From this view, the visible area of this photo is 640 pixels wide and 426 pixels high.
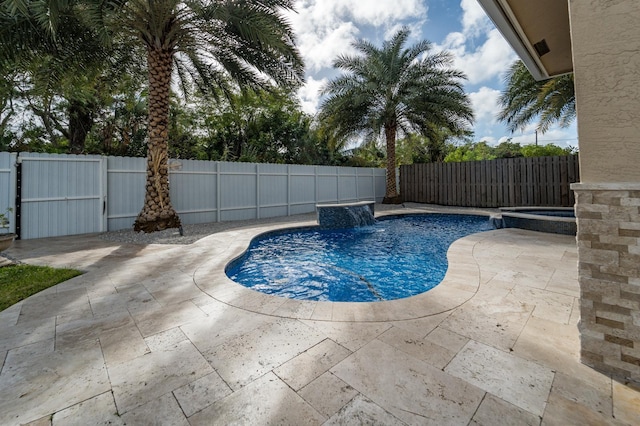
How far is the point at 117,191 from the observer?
7.91 m

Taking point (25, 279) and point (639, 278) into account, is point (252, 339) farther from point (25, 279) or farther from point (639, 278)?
point (25, 279)

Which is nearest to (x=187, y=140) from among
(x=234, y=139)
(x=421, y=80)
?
(x=234, y=139)

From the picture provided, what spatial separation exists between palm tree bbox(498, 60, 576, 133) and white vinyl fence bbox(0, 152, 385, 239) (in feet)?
29.5

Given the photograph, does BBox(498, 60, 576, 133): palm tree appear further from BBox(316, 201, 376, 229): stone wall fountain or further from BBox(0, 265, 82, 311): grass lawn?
BBox(0, 265, 82, 311): grass lawn

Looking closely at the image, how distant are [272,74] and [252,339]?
7.49 m

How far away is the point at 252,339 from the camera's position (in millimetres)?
2314

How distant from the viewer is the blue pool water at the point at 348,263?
429 centimetres

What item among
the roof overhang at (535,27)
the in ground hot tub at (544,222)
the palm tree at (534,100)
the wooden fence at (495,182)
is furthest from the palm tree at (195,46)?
the wooden fence at (495,182)

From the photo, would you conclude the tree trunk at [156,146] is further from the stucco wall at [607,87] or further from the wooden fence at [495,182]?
the wooden fence at [495,182]

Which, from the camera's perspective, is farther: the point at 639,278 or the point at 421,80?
the point at 421,80

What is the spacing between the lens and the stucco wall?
66.9 inches

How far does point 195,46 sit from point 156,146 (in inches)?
125

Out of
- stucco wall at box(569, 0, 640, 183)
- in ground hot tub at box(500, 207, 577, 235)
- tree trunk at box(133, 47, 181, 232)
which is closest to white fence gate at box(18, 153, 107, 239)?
tree trunk at box(133, 47, 181, 232)

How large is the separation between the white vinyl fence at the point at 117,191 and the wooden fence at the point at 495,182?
7.35 meters
